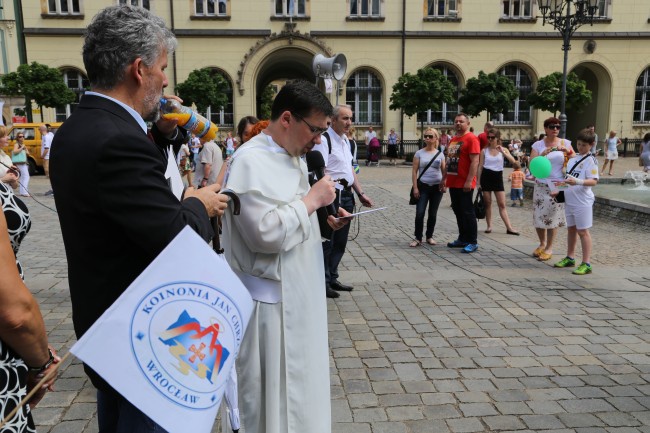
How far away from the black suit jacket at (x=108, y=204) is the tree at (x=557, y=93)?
27982 millimetres

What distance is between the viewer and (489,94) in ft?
87.3

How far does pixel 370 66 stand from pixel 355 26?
2.40 metres

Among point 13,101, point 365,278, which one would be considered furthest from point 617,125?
point 13,101

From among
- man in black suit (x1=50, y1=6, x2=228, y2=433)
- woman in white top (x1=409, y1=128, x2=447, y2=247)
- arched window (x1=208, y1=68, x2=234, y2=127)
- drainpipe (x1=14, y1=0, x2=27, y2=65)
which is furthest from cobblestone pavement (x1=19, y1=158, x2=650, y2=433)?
drainpipe (x1=14, y1=0, x2=27, y2=65)

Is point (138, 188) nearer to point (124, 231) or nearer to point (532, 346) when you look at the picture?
point (124, 231)

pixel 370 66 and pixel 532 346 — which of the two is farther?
pixel 370 66

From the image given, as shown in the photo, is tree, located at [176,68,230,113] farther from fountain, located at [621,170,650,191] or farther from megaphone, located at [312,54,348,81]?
fountain, located at [621,170,650,191]

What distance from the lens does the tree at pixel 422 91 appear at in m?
26.9

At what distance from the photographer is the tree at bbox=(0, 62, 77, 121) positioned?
24.3 metres

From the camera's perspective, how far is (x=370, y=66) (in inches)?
1220

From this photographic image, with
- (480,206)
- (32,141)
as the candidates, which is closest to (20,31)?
(32,141)

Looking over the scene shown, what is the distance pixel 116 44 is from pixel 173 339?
3.21ft

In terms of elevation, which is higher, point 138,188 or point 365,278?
point 138,188

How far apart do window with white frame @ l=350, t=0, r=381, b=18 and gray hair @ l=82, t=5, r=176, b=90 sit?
30.9m
